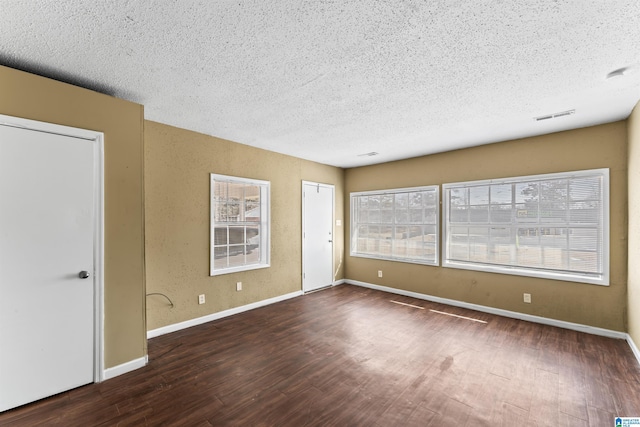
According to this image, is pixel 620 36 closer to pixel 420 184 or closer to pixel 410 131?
pixel 410 131

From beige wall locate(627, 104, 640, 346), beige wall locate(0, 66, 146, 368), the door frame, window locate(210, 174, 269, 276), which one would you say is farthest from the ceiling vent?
the door frame

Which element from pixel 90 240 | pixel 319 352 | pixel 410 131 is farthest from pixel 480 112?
pixel 90 240

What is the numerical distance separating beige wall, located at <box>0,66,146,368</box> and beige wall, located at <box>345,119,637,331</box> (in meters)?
4.16

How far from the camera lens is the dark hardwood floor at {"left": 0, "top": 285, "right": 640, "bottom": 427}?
196 centimetres

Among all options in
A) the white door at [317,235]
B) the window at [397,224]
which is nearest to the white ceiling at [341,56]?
the window at [397,224]

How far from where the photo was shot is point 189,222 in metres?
3.58

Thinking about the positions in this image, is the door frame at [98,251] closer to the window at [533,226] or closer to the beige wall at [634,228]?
the window at [533,226]

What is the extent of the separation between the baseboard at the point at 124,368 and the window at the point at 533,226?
4338mm

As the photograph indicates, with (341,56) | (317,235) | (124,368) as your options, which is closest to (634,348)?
Result: (341,56)

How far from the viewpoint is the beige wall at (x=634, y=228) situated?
9.04 feet

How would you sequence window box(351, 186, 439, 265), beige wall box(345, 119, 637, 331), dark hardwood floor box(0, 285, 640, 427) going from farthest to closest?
window box(351, 186, 439, 265), beige wall box(345, 119, 637, 331), dark hardwood floor box(0, 285, 640, 427)

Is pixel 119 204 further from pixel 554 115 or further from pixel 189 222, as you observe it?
pixel 554 115

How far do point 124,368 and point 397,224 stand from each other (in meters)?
4.50

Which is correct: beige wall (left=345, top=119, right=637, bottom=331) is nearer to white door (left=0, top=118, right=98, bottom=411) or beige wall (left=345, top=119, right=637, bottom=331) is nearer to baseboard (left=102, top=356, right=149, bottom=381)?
baseboard (left=102, top=356, right=149, bottom=381)
